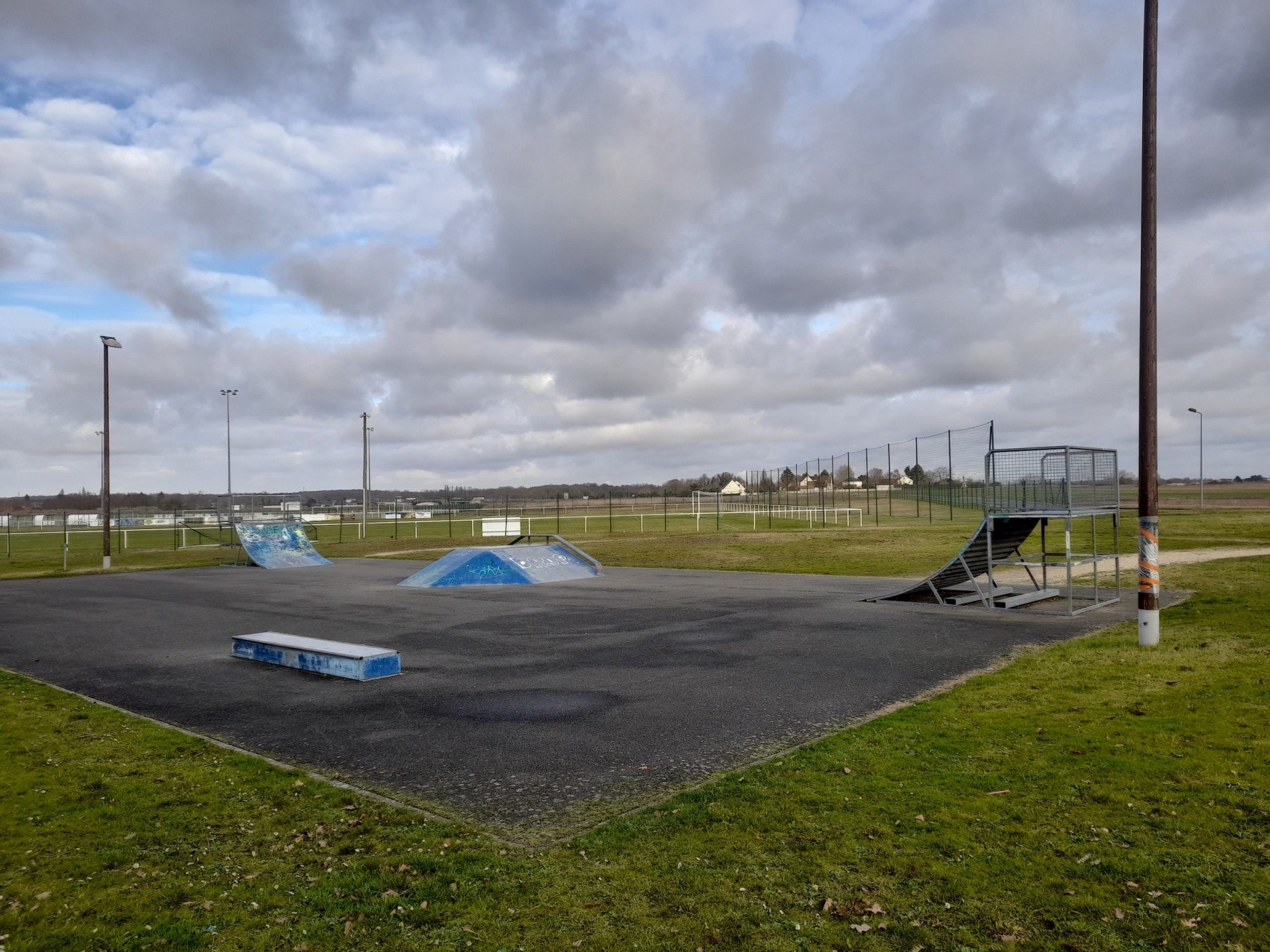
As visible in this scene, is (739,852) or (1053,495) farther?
(1053,495)

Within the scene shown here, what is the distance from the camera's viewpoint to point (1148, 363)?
10.6 meters

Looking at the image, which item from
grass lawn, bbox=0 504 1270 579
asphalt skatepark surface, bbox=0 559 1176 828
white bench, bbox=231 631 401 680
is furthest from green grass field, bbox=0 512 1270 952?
grass lawn, bbox=0 504 1270 579

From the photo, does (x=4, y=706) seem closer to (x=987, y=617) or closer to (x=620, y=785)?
(x=620, y=785)

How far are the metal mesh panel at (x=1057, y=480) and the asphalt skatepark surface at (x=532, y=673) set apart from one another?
2.05 metres

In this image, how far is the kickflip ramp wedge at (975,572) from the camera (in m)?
15.4

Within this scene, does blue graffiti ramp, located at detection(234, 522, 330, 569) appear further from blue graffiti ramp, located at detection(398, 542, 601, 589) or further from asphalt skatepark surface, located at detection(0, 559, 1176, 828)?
asphalt skatepark surface, located at detection(0, 559, 1176, 828)

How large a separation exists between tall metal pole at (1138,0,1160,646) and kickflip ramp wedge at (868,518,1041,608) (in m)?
4.08

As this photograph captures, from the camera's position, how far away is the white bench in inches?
395

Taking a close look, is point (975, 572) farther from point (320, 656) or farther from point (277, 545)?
point (277, 545)

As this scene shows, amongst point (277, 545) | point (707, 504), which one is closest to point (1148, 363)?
point (277, 545)

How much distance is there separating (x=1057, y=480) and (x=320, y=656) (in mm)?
13080

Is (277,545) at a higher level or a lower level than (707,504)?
lower

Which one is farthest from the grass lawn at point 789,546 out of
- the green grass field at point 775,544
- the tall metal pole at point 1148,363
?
the tall metal pole at point 1148,363

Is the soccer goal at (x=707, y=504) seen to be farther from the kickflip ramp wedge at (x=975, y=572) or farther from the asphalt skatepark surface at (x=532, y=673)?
the kickflip ramp wedge at (x=975, y=572)
